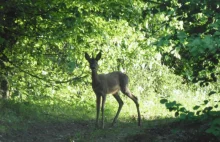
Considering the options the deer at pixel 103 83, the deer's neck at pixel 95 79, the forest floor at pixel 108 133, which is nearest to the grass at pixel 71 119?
the forest floor at pixel 108 133

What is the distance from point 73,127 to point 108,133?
1310 millimetres

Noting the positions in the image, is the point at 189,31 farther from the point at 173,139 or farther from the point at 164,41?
the point at 173,139

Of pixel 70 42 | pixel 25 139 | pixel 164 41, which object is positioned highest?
pixel 70 42

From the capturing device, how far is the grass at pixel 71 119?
9445 mm

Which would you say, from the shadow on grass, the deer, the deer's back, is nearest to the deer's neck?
the deer

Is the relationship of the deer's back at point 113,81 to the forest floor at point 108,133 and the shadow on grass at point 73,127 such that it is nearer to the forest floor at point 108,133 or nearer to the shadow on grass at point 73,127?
the shadow on grass at point 73,127

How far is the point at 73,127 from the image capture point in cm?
1081

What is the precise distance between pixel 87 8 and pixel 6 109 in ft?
11.4

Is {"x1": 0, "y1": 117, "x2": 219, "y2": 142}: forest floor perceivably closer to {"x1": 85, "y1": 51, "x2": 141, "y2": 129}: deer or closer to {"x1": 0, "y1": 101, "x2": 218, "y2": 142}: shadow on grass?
{"x1": 0, "y1": 101, "x2": 218, "y2": 142}: shadow on grass

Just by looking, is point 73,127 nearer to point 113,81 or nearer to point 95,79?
point 95,79

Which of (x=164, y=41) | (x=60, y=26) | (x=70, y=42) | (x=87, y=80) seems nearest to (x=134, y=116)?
(x=87, y=80)

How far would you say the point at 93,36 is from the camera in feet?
34.3

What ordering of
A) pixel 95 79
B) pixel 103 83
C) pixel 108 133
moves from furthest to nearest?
pixel 103 83, pixel 95 79, pixel 108 133

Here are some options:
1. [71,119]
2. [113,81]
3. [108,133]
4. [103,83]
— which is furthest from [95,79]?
[108,133]
